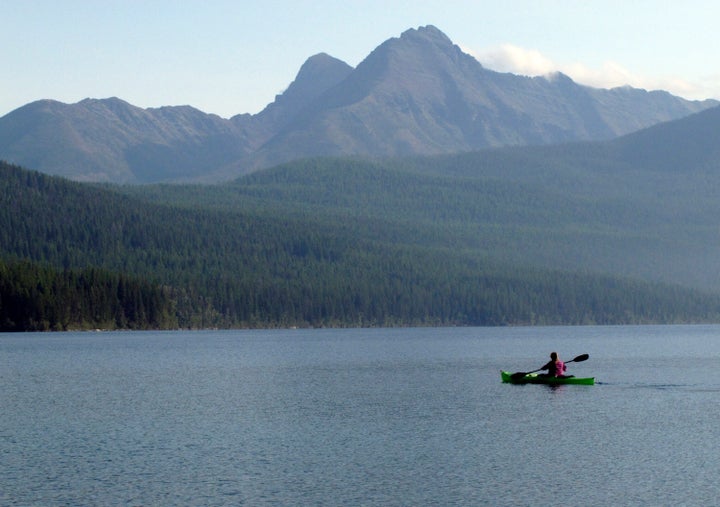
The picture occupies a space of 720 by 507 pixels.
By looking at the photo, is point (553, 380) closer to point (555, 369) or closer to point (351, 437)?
point (555, 369)

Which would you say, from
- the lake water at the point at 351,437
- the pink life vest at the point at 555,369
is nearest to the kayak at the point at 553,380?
the pink life vest at the point at 555,369

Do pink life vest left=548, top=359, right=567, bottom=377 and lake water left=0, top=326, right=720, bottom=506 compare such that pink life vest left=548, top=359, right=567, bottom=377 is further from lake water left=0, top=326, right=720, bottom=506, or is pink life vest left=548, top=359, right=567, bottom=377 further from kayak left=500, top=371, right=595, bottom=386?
lake water left=0, top=326, right=720, bottom=506

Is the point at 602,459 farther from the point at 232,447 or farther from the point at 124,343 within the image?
the point at 124,343

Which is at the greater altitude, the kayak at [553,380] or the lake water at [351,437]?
the kayak at [553,380]

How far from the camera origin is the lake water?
183 feet

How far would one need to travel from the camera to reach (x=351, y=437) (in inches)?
2862

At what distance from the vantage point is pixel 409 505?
5266 cm

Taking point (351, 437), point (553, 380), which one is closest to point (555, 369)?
point (553, 380)

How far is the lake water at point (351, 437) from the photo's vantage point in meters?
55.7

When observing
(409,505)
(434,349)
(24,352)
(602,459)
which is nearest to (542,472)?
(602,459)

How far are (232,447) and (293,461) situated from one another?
5796 millimetres

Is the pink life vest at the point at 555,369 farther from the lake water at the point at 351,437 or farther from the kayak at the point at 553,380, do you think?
the lake water at the point at 351,437

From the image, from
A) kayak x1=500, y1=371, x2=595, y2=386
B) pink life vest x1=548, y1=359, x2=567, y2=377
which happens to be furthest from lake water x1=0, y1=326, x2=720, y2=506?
A: pink life vest x1=548, y1=359, x2=567, y2=377

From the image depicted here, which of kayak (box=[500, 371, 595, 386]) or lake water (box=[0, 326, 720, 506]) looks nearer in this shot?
lake water (box=[0, 326, 720, 506])
